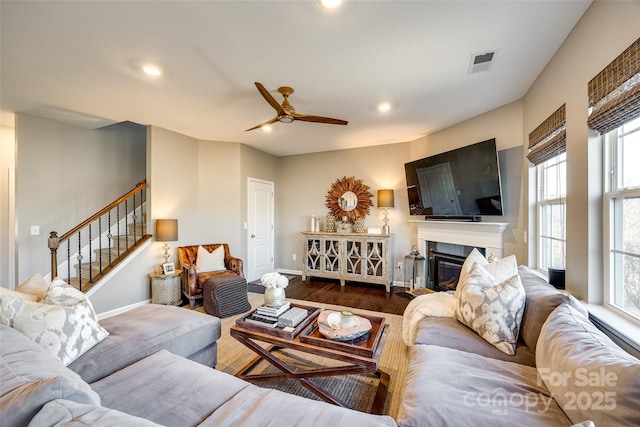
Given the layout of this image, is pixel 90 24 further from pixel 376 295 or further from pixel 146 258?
pixel 376 295

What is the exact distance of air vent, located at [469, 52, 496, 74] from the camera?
2.12 m

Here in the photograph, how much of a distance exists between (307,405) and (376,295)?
3159 mm

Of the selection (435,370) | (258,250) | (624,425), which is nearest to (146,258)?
(258,250)

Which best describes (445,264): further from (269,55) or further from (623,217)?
(269,55)

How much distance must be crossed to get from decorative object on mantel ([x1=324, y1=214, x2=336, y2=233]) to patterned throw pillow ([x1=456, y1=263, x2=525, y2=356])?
3409 mm

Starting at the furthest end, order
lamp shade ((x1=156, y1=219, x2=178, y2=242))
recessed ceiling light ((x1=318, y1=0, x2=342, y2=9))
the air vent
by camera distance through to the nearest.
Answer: lamp shade ((x1=156, y1=219, x2=178, y2=242))
the air vent
recessed ceiling light ((x1=318, y1=0, x2=342, y2=9))

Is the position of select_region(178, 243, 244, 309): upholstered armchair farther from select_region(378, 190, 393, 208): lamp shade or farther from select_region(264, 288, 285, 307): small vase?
select_region(378, 190, 393, 208): lamp shade

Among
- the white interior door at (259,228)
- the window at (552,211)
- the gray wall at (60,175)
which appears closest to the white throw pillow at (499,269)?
the window at (552,211)

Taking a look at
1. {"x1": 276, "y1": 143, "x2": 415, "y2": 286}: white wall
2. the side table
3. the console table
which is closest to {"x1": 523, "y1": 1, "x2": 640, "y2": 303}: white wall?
the console table

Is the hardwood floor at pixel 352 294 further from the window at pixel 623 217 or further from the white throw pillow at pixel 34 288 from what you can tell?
the white throw pillow at pixel 34 288

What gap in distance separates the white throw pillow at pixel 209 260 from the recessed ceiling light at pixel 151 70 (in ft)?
7.83

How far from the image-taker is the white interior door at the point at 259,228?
16.0 feet

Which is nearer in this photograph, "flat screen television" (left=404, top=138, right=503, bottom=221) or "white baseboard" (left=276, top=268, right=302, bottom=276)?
"flat screen television" (left=404, top=138, right=503, bottom=221)

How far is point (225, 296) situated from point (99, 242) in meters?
2.33
